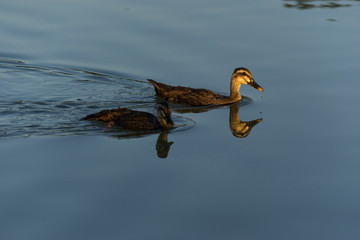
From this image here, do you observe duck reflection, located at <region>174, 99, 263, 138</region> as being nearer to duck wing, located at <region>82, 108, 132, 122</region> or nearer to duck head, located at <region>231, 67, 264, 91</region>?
duck head, located at <region>231, 67, 264, 91</region>

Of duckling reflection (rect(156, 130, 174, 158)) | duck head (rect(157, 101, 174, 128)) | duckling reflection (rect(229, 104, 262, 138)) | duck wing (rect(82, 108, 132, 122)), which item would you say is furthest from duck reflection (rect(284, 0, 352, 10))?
duckling reflection (rect(156, 130, 174, 158))

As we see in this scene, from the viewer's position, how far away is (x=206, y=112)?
1234 cm

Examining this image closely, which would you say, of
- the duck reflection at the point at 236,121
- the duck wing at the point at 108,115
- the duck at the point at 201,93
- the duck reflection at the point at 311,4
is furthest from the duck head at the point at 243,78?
the duck reflection at the point at 311,4

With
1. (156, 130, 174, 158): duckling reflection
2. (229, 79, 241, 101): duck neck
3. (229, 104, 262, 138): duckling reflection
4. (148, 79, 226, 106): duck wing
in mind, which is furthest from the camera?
(229, 79, 241, 101): duck neck

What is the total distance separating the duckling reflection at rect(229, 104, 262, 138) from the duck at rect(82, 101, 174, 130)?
1030 mm

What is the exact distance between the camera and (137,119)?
10828 mm

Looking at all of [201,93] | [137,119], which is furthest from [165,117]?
[201,93]

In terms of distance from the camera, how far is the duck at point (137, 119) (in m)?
10.8

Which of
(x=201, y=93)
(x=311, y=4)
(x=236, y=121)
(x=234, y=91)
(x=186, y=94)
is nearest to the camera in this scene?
(x=236, y=121)

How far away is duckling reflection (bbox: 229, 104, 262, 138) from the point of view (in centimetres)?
1071

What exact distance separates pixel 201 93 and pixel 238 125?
1.34 m

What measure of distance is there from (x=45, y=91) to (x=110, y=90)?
3.98 feet

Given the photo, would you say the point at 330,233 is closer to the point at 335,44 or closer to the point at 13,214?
the point at 13,214

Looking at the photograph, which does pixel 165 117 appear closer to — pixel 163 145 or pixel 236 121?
pixel 163 145
